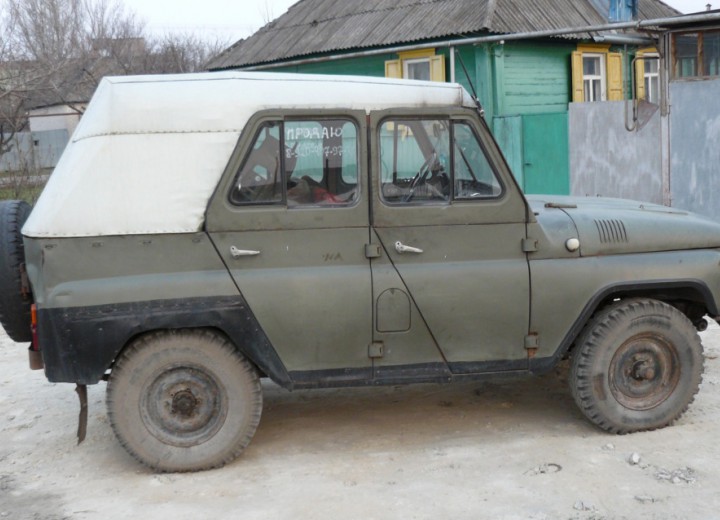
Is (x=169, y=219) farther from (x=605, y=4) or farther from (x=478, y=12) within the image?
(x=605, y=4)

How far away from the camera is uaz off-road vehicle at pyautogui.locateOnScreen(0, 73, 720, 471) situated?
16.5ft

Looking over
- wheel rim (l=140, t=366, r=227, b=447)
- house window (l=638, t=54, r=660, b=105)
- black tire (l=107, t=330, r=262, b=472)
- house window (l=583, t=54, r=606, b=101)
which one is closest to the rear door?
black tire (l=107, t=330, r=262, b=472)

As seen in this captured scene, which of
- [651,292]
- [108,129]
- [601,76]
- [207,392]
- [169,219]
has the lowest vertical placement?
[207,392]

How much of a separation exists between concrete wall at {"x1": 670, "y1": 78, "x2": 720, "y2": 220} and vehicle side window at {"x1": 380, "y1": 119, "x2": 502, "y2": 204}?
25.7ft

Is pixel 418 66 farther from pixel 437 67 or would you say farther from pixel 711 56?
pixel 711 56

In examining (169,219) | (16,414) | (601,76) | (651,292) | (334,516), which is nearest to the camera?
(334,516)

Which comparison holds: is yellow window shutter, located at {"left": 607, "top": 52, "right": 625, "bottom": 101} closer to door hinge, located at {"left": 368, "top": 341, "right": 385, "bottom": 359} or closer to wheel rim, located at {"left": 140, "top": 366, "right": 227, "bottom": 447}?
door hinge, located at {"left": 368, "top": 341, "right": 385, "bottom": 359}

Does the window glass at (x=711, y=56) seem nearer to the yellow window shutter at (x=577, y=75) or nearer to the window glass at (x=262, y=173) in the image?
the yellow window shutter at (x=577, y=75)

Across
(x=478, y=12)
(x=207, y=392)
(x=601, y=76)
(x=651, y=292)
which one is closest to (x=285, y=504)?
(x=207, y=392)

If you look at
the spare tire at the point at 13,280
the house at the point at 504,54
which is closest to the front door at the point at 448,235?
the spare tire at the point at 13,280

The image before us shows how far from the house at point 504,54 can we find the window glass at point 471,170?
8.85m

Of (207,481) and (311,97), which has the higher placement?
(311,97)

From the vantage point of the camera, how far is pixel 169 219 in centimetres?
507

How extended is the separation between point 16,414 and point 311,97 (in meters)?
3.15
